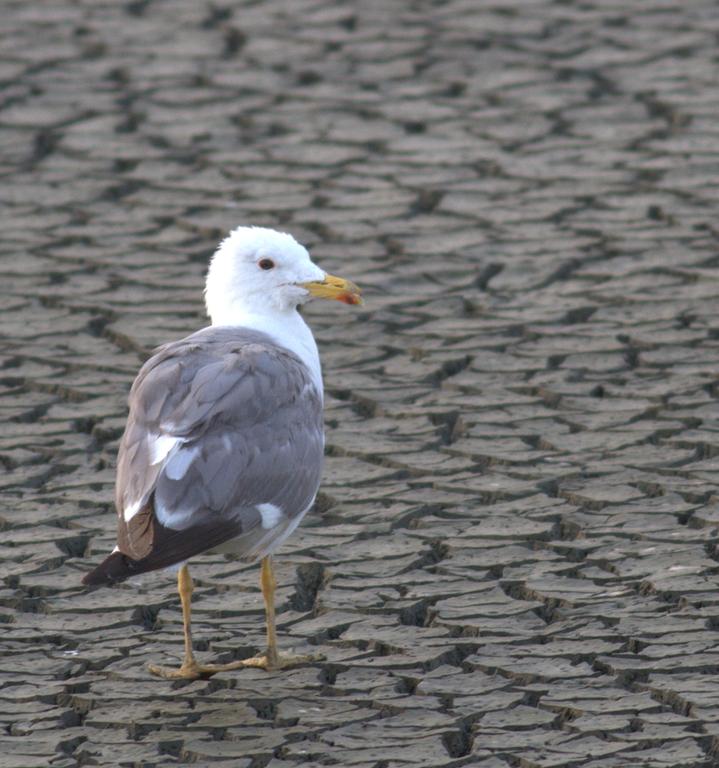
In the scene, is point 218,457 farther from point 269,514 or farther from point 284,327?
point 284,327

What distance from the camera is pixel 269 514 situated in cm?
579

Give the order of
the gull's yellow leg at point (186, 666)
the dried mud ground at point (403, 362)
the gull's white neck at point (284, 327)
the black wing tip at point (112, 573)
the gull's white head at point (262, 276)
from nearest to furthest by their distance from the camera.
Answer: the black wing tip at point (112, 573) → the dried mud ground at point (403, 362) → the gull's yellow leg at point (186, 666) → the gull's white neck at point (284, 327) → the gull's white head at point (262, 276)

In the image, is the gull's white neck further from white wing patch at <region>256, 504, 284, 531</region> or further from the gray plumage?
white wing patch at <region>256, 504, 284, 531</region>

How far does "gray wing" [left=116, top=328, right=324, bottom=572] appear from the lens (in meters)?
5.48

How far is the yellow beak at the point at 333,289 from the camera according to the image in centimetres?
671

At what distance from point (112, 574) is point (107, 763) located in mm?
538

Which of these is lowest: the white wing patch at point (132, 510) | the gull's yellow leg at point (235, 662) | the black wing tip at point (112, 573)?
the gull's yellow leg at point (235, 662)

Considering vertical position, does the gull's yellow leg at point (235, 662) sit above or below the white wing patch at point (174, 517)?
below

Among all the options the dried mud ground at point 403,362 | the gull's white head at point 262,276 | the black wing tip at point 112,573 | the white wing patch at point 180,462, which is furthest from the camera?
the gull's white head at point 262,276

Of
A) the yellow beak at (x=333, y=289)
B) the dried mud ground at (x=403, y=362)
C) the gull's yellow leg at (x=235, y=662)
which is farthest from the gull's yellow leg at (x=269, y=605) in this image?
the yellow beak at (x=333, y=289)

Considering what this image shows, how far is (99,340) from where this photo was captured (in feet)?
28.9

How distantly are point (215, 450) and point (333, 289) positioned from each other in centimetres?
126

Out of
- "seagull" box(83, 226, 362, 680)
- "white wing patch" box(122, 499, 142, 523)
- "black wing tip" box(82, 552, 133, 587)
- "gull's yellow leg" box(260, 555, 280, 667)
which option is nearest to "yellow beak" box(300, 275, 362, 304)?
"seagull" box(83, 226, 362, 680)

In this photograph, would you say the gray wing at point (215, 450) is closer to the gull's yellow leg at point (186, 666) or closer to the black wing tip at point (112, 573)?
the black wing tip at point (112, 573)
